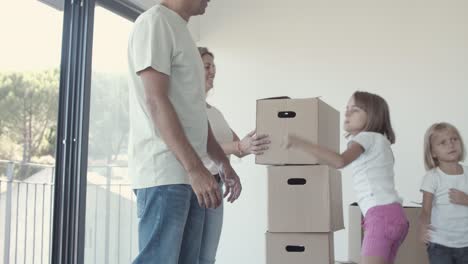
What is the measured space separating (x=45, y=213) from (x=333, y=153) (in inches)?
58.9

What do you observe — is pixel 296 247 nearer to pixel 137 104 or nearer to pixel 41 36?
pixel 137 104

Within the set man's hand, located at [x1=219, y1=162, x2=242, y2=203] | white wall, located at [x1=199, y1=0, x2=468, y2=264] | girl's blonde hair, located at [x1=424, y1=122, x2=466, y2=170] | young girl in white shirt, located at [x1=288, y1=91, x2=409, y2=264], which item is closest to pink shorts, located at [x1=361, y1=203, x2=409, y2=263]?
young girl in white shirt, located at [x1=288, y1=91, x2=409, y2=264]

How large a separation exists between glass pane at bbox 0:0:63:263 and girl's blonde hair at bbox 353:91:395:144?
1428 mm

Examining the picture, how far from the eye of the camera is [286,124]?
7.29 feet

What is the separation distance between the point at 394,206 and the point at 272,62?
67.5 inches

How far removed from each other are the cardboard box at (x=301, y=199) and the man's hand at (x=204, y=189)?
1.07 metres

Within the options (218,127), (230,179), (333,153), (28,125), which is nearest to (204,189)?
(230,179)

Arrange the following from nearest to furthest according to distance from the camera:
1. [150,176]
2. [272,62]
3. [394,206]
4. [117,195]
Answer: [150,176] < [394,206] < [117,195] < [272,62]

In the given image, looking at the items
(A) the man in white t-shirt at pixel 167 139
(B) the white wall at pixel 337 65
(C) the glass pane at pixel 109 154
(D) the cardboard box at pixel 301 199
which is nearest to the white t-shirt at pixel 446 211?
(D) the cardboard box at pixel 301 199

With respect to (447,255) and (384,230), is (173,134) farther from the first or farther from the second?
(447,255)

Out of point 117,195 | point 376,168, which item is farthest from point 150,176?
point 117,195

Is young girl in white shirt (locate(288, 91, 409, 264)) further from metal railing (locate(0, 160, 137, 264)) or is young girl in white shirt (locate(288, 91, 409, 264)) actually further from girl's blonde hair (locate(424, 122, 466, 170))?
metal railing (locate(0, 160, 137, 264))

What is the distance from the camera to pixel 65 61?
2.65 meters

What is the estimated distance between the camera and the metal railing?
8.14ft
